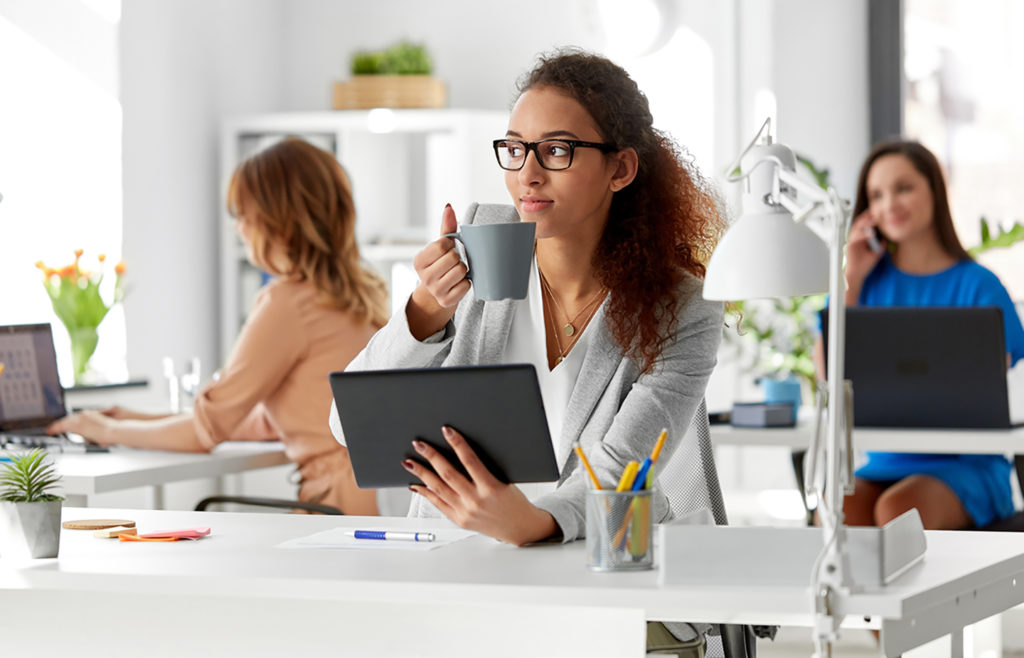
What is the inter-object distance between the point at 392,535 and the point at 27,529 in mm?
427

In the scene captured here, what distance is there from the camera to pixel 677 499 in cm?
196

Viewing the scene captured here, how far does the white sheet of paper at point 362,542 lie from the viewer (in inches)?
62.0

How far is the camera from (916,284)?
3557 mm

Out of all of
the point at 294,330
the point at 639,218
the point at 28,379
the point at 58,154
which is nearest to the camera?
the point at 639,218

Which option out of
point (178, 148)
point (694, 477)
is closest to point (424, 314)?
point (694, 477)

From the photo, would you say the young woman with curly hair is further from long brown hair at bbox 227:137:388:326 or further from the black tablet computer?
long brown hair at bbox 227:137:388:326

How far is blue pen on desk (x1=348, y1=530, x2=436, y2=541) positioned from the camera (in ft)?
5.32

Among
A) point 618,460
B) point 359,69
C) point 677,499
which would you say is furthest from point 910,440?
point 359,69

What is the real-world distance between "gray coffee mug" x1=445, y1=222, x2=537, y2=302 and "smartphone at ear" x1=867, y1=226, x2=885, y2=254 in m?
2.25

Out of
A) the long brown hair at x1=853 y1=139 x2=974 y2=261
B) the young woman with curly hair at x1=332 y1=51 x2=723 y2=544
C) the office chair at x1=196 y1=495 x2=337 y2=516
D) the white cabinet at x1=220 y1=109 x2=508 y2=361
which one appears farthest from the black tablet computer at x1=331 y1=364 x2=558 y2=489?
the white cabinet at x1=220 y1=109 x2=508 y2=361

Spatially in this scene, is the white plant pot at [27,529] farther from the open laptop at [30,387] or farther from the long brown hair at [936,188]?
the long brown hair at [936,188]

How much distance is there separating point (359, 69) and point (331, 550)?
13.2ft

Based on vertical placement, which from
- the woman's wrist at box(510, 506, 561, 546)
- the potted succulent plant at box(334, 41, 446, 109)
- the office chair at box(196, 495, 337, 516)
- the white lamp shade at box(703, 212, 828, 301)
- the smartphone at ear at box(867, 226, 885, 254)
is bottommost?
the office chair at box(196, 495, 337, 516)

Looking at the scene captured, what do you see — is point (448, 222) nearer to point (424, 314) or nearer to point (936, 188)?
point (424, 314)
